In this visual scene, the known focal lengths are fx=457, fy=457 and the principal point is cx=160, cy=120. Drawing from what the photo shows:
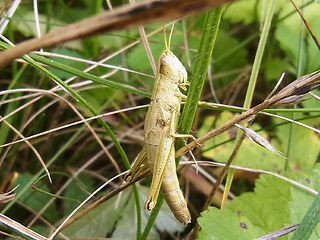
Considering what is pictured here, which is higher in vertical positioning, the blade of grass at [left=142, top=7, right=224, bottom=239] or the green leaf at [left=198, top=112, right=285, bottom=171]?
the blade of grass at [left=142, top=7, right=224, bottom=239]

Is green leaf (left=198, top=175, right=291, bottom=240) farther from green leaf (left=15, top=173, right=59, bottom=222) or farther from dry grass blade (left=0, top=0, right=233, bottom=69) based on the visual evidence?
dry grass blade (left=0, top=0, right=233, bottom=69)

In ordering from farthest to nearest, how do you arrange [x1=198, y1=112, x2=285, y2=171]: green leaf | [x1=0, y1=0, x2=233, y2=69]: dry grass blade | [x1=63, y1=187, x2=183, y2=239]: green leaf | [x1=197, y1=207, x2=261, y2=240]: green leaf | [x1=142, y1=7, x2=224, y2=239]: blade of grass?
[x1=198, y1=112, x2=285, y2=171]: green leaf → [x1=63, y1=187, x2=183, y2=239]: green leaf → [x1=197, y1=207, x2=261, y2=240]: green leaf → [x1=142, y1=7, x2=224, y2=239]: blade of grass → [x1=0, y1=0, x2=233, y2=69]: dry grass blade

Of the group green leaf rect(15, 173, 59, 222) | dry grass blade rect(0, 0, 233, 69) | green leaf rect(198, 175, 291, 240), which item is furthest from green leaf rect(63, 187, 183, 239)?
dry grass blade rect(0, 0, 233, 69)

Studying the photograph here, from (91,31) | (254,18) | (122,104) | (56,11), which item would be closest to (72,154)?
(122,104)

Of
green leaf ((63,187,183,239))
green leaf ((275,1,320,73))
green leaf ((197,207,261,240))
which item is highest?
green leaf ((275,1,320,73))

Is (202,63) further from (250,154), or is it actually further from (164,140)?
(250,154)

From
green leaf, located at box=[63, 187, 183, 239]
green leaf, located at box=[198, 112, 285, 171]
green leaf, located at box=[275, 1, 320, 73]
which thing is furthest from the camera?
green leaf, located at box=[275, 1, 320, 73]

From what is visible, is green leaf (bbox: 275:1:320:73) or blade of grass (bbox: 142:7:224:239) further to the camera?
green leaf (bbox: 275:1:320:73)

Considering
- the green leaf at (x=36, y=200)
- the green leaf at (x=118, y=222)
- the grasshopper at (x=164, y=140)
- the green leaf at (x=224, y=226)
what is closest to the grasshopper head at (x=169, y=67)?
the grasshopper at (x=164, y=140)

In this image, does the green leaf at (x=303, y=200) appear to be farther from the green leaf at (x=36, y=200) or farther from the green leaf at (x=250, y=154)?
the green leaf at (x=36, y=200)
